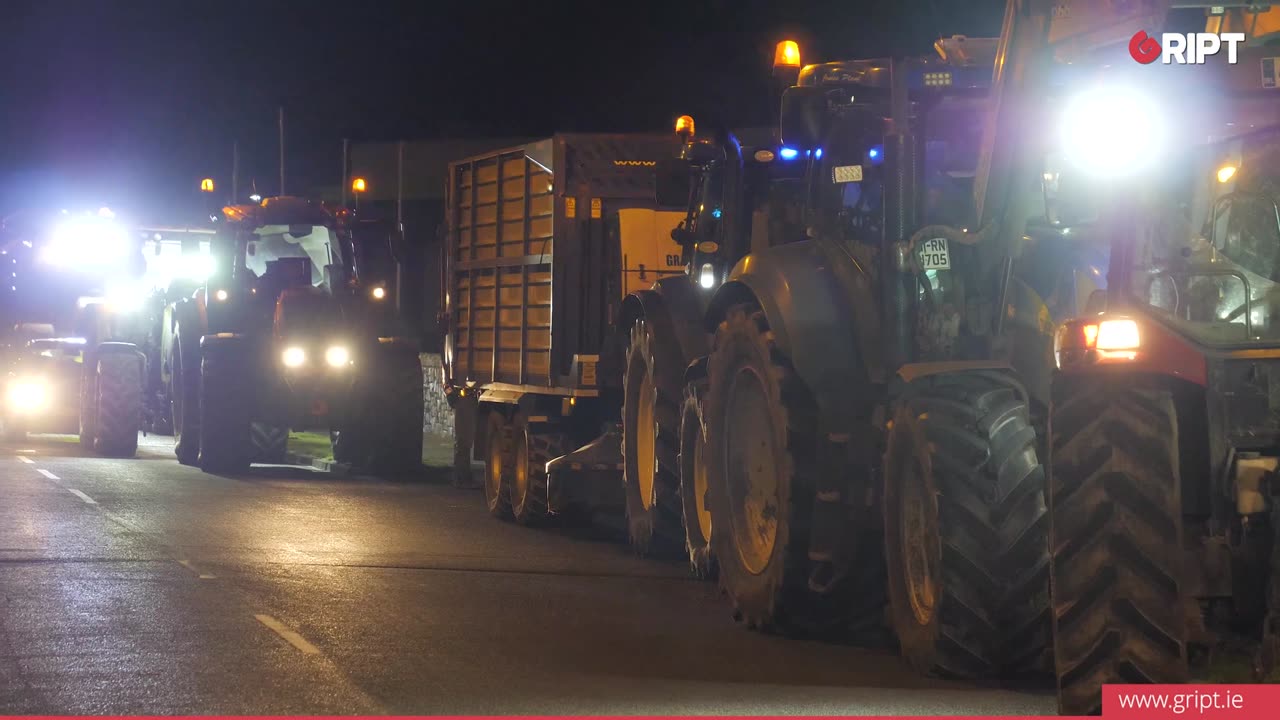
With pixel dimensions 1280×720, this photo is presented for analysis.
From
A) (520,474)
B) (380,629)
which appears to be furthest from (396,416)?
(380,629)

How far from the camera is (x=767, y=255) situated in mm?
10648

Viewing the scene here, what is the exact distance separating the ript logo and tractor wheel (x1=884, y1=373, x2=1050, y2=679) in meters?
1.78

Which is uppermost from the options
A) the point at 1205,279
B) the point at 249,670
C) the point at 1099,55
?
the point at 1099,55

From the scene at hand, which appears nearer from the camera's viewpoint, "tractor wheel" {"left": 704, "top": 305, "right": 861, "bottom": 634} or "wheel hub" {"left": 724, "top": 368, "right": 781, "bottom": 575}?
"tractor wheel" {"left": 704, "top": 305, "right": 861, "bottom": 634}

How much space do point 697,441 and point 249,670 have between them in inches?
165

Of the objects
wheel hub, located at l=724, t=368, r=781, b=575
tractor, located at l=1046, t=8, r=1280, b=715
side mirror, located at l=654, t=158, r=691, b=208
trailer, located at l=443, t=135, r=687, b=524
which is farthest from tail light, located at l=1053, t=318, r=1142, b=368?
trailer, located at l=443, t=135, r=687, b=524

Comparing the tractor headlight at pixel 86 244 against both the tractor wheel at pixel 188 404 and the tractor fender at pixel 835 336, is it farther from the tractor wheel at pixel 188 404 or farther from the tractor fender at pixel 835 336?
the tractor fender at pixel 835 336

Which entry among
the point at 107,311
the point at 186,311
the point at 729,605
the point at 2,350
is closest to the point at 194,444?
the point at 186,311

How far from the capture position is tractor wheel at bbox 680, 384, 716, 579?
12.3 meters

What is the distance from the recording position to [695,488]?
12.6 meters

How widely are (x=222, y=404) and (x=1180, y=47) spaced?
16531 mm

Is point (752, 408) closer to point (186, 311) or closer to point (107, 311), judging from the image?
point (186, 311)

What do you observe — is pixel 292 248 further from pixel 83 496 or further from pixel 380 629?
pixel 380 629

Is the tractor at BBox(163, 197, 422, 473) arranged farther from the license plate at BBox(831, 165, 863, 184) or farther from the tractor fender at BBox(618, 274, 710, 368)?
the license plate at BBox(831, 165, 863, 184)
